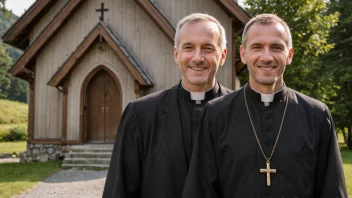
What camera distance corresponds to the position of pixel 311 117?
Result: 2.51 m

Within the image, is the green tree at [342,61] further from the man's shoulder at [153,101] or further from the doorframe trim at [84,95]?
the man's shoulder at [153,101]

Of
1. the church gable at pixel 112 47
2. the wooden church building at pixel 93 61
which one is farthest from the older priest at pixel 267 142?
the wooden church building at pixel 93 61

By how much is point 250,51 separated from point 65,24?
11863mm

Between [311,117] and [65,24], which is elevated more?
[65,24]

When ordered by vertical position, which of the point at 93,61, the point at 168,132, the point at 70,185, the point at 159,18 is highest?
the point at 159,18

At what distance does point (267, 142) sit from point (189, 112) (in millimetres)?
760

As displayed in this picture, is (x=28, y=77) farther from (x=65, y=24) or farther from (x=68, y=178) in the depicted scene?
(x=68, y=178)

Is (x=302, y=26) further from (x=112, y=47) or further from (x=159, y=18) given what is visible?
(x=112, y=47)

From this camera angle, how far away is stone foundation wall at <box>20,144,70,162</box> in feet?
→ 42.6

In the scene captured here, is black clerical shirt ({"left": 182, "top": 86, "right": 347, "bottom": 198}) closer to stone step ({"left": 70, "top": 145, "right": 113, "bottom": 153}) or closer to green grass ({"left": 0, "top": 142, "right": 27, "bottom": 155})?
stone step ({"left": 70, "top": 145, "right": 113, "bottom": 153})

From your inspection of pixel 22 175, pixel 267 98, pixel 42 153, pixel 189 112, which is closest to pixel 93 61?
pixel 42 153

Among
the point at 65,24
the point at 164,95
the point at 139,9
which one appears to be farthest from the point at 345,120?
the point at 164,95

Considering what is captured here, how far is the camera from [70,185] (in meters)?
8.90

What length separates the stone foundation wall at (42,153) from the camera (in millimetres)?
12977
